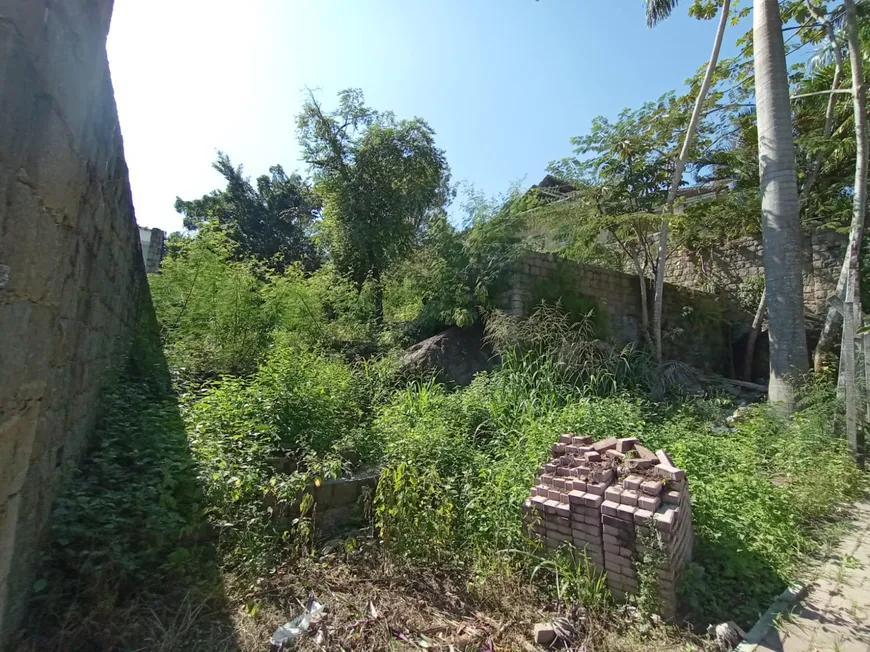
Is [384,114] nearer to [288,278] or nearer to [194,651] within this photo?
[288,278]

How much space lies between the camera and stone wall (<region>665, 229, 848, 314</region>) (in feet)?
28.3

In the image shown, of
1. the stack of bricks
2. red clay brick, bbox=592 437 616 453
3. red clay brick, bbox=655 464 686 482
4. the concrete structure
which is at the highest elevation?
the concrete structure

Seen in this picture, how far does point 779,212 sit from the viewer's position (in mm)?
6055

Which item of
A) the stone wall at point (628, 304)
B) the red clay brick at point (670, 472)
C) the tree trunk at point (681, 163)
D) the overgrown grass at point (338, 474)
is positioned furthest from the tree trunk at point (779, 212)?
the red clay brick at point (670, 472)

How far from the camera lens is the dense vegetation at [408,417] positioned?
90.2 inches

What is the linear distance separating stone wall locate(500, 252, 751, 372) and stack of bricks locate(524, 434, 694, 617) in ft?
12.6

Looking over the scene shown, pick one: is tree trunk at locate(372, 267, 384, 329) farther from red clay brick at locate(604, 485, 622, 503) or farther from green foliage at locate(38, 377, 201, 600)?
red clay brick at locate(604, 485, 622, 503)

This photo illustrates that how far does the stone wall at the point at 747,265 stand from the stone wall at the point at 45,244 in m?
10.2

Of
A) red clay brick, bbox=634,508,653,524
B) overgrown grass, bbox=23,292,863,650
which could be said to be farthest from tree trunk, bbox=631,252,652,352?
red clay brick, bbox=634,508,653,524

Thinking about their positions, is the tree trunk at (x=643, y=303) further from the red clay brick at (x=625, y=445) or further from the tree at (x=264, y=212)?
the tree at (x=264, y=212)

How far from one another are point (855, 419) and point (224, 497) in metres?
5.38

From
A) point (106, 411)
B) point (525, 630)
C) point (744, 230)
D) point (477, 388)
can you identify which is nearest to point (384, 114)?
point (477, 388)

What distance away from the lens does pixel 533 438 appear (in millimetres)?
3916

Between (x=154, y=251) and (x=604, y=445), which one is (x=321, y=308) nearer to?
(x=154, y=251)
